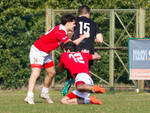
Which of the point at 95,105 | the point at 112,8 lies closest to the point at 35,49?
the point at 95,105

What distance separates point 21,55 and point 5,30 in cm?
85

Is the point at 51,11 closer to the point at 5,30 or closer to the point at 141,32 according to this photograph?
the point at 5,30

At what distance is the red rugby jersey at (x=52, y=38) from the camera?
9.25 m

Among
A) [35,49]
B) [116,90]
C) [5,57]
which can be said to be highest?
[35,49]

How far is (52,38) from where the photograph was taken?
31.0ft

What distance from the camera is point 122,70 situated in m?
14.7

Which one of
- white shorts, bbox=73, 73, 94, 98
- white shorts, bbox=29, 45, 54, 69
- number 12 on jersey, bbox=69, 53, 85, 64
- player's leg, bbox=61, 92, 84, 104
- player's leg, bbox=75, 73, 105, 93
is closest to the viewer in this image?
player's leg, bbox=75, 73, 105, 93

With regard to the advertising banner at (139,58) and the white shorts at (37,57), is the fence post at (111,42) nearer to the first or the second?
the advertising banner at (139,58)

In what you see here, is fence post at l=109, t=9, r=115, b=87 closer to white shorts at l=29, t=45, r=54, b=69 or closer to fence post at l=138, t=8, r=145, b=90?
fence post at l=138, t=8, r=145, b=90

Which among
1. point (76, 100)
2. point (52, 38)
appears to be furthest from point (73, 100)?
point (52, 38)

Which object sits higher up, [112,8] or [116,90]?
[112,8]

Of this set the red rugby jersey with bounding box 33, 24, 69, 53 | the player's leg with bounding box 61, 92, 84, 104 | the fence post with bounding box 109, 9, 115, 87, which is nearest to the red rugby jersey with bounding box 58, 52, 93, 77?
the red rugby jersey with bounding box 33, 24, 69, 53

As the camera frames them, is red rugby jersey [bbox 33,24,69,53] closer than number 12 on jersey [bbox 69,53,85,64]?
Yes

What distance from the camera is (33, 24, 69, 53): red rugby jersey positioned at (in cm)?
925
